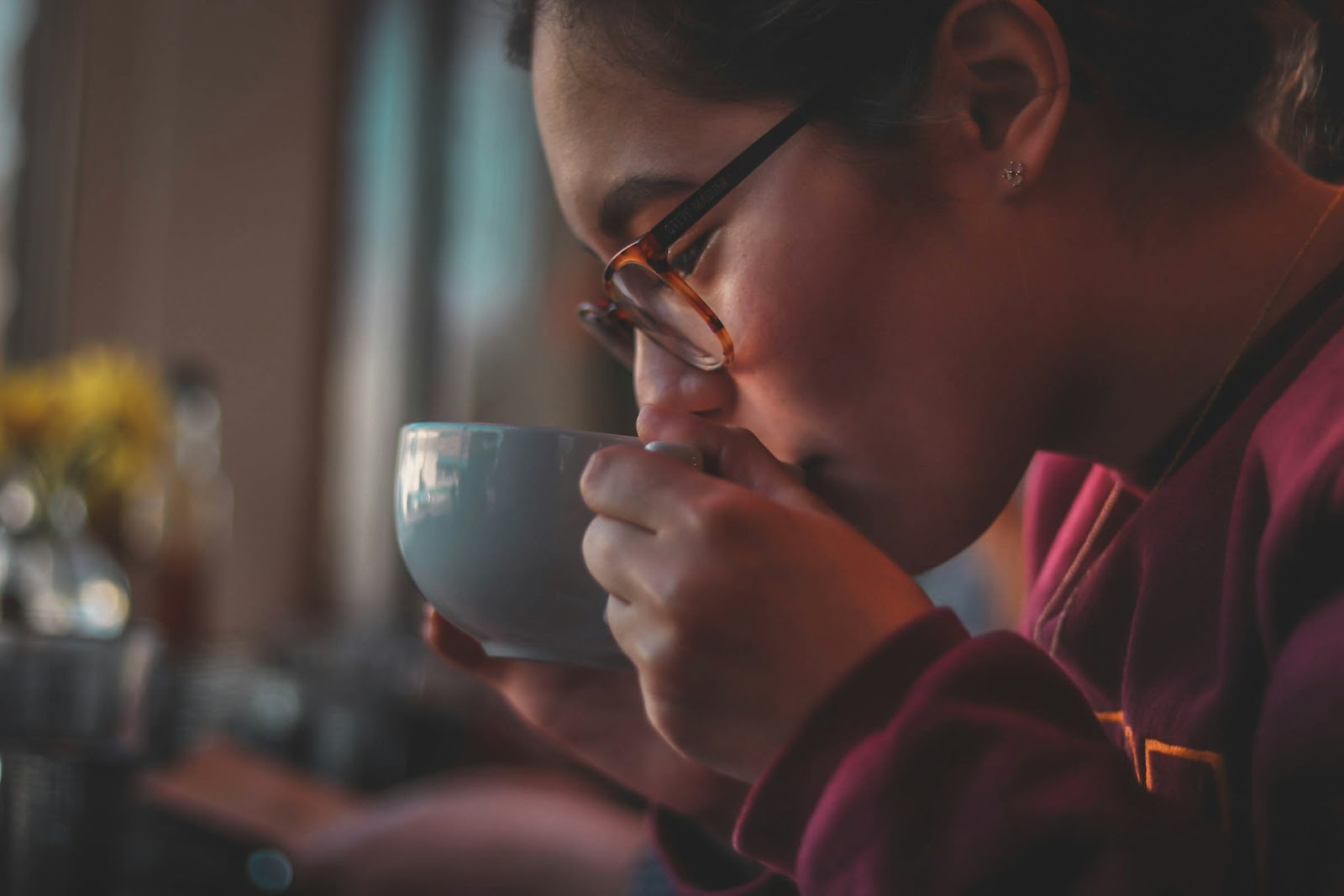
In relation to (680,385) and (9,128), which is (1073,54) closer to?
(680,385)

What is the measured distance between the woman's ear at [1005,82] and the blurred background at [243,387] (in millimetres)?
505

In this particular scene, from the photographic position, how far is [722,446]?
23.2 inches

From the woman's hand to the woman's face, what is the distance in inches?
5.4

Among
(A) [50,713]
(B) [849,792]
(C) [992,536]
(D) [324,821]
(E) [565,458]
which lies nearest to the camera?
(B) [849,792]

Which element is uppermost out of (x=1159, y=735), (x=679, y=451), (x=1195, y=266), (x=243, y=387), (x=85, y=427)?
(x=1195, y=266)

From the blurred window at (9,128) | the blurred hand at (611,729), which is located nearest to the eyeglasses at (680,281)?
the blurred hand at (611,729)

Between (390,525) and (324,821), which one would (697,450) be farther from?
(390,525)

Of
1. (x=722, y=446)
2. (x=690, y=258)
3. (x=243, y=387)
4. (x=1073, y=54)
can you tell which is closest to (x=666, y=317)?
(x=690, y=258)

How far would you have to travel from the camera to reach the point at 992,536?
4.84 ft

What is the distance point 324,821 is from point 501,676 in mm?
614

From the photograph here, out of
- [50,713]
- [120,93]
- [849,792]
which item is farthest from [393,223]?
[849,792]

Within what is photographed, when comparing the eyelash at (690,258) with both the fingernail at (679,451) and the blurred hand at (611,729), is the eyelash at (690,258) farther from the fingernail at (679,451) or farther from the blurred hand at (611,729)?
the blurred hand at (611,729)

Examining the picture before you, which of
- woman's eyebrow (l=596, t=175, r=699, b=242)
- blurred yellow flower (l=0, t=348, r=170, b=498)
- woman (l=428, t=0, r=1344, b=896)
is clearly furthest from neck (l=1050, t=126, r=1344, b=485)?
blurred yellow flower (l=0, t=348, r=170, b=498)

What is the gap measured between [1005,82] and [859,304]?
0.15 meters
